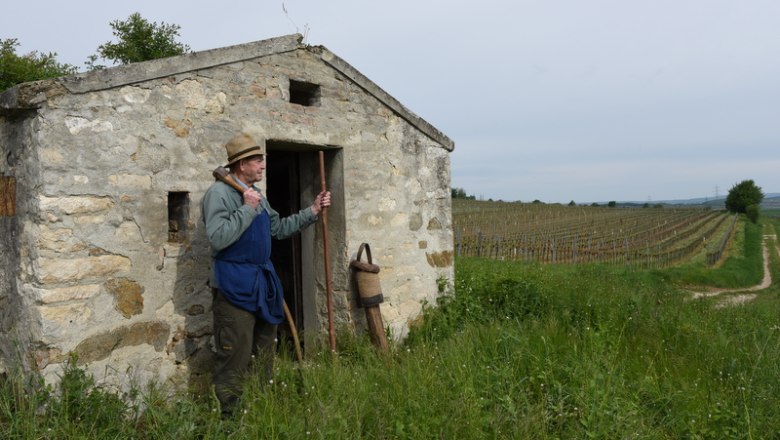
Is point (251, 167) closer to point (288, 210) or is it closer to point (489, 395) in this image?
point (489, 395)

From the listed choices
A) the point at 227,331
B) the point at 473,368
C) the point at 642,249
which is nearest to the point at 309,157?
the point at 227,331

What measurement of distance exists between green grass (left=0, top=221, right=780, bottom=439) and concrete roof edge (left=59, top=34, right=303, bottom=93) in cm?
180

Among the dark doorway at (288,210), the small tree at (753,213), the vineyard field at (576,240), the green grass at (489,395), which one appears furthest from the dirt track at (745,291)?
the small tree at (753,213)

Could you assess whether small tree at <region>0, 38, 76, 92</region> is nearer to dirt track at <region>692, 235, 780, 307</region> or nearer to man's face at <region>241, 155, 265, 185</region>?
man's face at <region>241, 155, 265, 185</region>

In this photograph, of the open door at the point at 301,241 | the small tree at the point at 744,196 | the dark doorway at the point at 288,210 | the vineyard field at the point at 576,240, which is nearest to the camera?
the open door at the point at 301,241

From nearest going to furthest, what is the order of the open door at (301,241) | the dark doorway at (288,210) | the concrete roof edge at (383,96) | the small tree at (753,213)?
the concrete roof edge at (383,96), the open door at (301,241), the dark doorway at (288,210), the small tree at (753,213)

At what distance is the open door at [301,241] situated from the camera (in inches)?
199

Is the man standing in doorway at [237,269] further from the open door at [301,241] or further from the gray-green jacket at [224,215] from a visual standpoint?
the open door at [301,241]

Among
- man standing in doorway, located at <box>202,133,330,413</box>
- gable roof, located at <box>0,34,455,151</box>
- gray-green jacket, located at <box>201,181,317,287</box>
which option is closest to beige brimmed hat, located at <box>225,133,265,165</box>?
man standing in doorway, located at <box>202,133,330,413</box>

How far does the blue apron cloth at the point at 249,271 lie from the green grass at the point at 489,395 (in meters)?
0.52

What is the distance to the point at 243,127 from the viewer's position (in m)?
4.27

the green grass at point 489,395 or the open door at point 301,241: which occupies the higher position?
the open door at point 301,241

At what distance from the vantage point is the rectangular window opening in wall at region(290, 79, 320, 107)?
15.7 ft

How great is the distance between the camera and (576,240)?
69.7 ft
